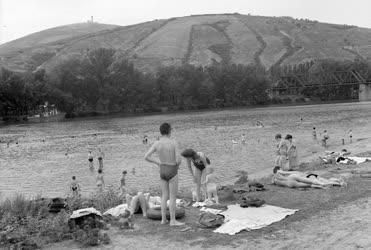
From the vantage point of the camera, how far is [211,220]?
13.5 m

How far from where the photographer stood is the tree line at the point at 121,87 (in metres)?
124

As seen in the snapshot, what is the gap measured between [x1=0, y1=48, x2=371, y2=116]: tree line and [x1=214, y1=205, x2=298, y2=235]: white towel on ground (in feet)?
372

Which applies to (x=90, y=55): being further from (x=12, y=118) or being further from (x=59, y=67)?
(x=12, y=118)

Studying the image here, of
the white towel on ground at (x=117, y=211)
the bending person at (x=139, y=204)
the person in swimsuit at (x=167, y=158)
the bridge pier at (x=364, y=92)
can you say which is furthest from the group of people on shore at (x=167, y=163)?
the bridge pier at (x=364, y=92)

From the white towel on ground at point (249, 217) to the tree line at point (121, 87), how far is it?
113m

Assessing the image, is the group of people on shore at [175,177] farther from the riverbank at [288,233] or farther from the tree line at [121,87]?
the tree line at [121,87]

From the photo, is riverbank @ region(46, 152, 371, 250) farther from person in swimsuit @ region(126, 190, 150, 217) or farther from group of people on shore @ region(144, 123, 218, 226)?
group of people on shore @ region(144, 123, 218, 226)

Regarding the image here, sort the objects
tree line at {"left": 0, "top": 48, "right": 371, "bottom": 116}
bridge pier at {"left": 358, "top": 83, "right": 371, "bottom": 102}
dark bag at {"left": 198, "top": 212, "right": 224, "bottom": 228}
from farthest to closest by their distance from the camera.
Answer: bridge pier at {"left": 358, "top": 83, "right": 371, "bottom": 102}
tree line at {"left": 0, "top": 48, "right": 371, "bottom": 116}
dark bag at {"left": 198, "top": 212, "right": 224, "bottom": 228}

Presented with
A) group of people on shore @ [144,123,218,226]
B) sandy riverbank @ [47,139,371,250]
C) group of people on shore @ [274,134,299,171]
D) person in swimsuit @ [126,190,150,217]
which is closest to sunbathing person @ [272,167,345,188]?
sandy riverbank @ [47,139,371,250]

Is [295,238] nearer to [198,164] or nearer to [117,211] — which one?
[198,164]

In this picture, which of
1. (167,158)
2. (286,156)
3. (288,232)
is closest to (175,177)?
(167,158)

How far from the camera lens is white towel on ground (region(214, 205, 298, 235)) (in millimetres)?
13078

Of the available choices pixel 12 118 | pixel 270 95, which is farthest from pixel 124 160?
pixel 270 95

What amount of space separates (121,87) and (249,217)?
125593 millimetres
